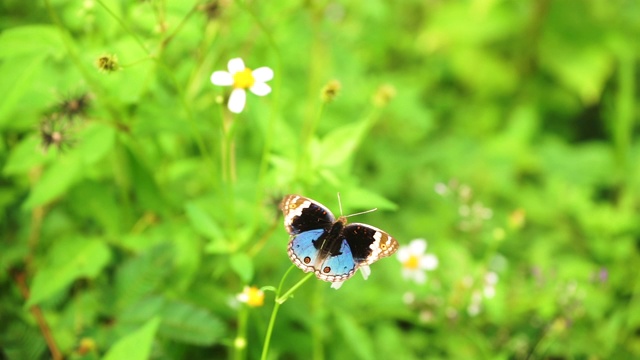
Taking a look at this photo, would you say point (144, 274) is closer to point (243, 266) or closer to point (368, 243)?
point (243, 266)

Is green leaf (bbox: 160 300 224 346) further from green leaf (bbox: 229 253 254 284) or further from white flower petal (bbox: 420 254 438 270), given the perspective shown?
white flower petal (bbox: 420 254 438 270)

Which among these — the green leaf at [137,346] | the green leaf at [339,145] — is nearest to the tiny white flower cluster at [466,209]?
the green leaf at [339,145]

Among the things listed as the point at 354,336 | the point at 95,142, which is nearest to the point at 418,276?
the point at 354,336

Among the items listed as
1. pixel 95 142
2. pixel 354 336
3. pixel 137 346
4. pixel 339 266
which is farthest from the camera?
pixel 354 336

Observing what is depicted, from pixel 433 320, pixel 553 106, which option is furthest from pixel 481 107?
pixel 433 320

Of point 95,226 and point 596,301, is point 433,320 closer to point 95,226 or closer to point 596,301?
point 596,301

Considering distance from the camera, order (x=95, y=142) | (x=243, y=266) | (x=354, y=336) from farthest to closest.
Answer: (x=354, y=336) → (x=95, y=142) → (x=243, y=266)
